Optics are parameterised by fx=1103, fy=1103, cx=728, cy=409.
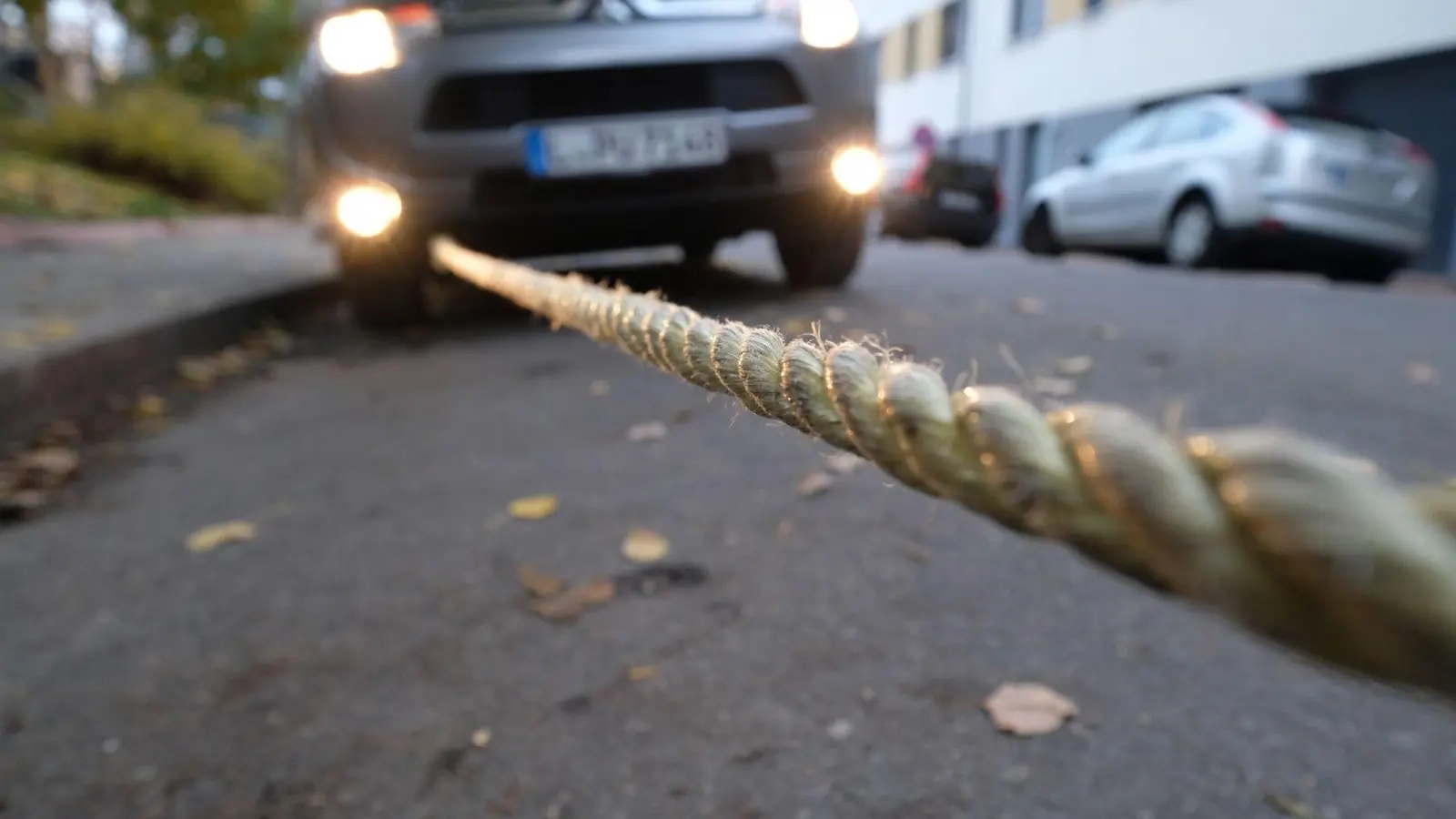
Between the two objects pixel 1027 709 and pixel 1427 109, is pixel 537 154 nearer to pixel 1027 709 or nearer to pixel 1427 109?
pixel 1027 709

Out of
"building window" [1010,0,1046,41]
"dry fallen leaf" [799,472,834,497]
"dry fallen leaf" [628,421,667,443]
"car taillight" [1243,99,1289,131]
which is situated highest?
"building window" [1010,0,1046,41]

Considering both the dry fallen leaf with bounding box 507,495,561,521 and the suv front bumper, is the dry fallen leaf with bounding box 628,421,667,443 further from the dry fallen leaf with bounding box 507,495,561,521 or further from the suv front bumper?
the suv front bumper

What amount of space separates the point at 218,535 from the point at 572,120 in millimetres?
2347

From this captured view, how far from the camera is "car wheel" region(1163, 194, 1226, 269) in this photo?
8922 millimetres

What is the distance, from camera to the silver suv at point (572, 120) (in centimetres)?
432

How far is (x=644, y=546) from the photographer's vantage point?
230 centimetres

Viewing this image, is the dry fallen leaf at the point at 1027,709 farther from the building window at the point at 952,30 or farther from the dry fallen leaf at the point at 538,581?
the building window at the point at 952,30

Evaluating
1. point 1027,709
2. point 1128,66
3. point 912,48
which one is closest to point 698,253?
point 1027,709

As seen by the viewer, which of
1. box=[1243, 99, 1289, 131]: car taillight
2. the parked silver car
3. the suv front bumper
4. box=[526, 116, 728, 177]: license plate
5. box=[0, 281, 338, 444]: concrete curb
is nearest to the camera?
box=[0, 281, 338, 444]: concrete curb

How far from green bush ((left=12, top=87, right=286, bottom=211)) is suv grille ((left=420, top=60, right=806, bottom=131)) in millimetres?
12501

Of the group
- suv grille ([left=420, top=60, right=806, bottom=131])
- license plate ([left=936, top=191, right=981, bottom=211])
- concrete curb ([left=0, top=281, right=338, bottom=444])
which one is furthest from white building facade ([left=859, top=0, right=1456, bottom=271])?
concrete curb ([left=0, top=281, right=338, bottom=444])

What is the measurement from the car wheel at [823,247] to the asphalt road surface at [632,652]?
1.91 m

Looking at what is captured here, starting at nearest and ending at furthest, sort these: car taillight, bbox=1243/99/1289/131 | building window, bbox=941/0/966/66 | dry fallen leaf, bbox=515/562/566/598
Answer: dry fallen leaf, bbox=515/562/566/598, car taillight, bbox=1243/99/1289/131, building window, bbox=941/0/966/66

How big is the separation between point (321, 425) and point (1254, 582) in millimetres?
3460
